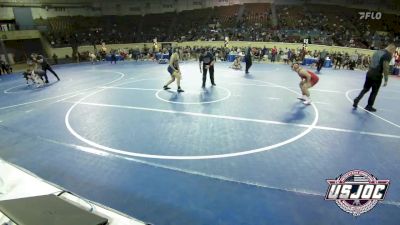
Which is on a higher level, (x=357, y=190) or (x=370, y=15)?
(x=370, y=15)

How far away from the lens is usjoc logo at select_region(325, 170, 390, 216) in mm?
2863

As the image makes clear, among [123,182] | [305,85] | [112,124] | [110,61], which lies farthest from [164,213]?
[110,61]

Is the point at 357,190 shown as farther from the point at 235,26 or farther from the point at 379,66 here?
the point at 235,26

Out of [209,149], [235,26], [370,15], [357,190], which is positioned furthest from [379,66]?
[235,26]

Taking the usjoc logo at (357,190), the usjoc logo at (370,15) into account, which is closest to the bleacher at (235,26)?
the usjoc logo at (370,15)

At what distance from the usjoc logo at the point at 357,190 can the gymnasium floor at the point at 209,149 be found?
1206mm

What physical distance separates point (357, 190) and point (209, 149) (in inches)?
156

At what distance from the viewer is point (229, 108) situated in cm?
983

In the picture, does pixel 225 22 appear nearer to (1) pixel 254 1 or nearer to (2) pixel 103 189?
(1) pixel 254 1

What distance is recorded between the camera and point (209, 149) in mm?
6602

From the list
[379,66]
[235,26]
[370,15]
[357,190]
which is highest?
[370,15]

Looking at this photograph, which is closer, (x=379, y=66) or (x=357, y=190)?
(x=357, y=190)

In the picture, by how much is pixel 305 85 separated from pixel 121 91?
26.5 ft

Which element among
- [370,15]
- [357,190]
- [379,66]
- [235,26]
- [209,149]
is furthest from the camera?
[235,26]
